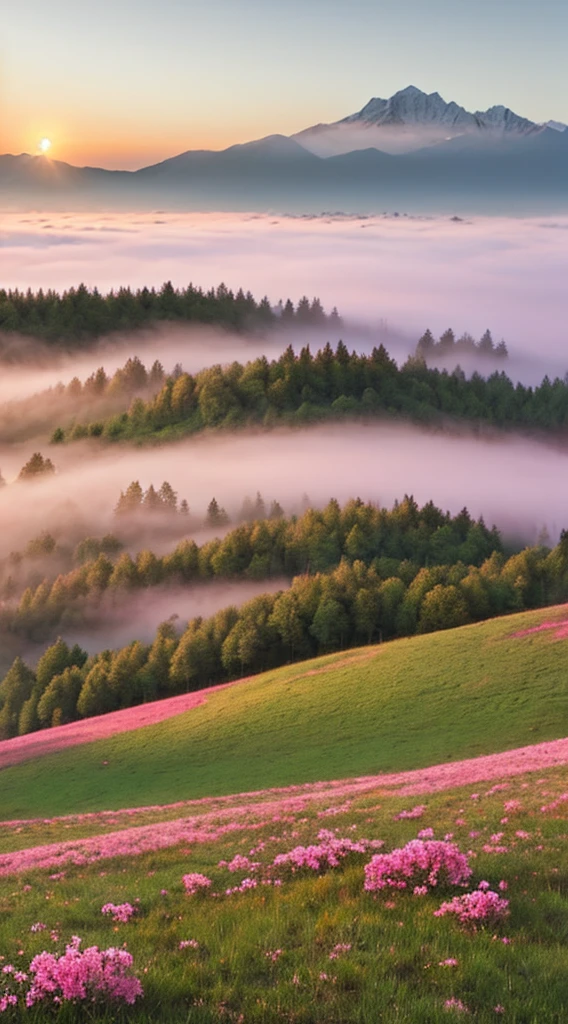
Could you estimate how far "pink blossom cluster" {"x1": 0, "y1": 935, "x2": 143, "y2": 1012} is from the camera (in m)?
8.74

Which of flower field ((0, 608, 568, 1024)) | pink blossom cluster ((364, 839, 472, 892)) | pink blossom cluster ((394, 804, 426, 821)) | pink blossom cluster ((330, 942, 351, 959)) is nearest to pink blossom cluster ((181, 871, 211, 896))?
flower field ((0, 608, 568, 1024))

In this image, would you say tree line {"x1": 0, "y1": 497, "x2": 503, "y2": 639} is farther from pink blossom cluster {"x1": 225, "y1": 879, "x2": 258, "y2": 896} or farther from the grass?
pink blossom cluster {"x1": 225, "y1": 879, "x2": 258, "y2": 896}

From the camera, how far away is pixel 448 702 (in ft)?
197

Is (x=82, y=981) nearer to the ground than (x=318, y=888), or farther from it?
farther from it

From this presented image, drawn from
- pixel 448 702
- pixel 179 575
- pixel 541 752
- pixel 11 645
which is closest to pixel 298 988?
pixel 541 752

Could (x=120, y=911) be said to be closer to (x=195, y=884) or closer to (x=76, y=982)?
(x=195, y=884)

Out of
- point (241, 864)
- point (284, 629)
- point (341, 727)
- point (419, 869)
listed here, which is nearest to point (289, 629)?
point (284, 629)

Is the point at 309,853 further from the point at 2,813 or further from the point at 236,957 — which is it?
the point at 2,813

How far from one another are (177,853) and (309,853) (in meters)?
8.76

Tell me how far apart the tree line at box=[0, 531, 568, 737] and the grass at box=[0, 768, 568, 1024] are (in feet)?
288

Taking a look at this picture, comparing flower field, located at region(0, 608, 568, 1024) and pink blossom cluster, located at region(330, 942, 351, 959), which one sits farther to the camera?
pink blossom cluster, located at region(330, 942, 351, 959)

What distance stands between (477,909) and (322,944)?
2.52 m

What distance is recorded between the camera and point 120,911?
49.6 feet

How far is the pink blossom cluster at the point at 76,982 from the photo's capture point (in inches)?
344
